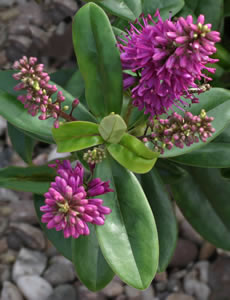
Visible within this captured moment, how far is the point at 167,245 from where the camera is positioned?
113 cm

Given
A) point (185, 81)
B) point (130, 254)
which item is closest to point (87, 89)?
point (185, 81)

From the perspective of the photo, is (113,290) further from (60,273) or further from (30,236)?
(30,236)

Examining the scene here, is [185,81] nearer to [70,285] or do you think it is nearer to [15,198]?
[70,285]

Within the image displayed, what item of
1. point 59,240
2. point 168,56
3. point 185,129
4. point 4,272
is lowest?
point 4,272

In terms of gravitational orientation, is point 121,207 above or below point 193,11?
below

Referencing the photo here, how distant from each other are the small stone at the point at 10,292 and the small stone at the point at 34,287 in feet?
0.06

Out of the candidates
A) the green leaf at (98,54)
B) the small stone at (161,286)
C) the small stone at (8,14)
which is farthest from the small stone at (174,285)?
the small stone at (8,14)

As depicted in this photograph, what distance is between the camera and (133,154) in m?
0.85

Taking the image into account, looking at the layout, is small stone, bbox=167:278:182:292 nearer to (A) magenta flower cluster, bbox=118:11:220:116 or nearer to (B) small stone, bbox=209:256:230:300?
(B) small stone, bbox=209:256:230:300

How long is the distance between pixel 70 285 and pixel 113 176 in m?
0.89

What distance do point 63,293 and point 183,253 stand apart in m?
0.51

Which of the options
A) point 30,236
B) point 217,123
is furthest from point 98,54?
point 30,236

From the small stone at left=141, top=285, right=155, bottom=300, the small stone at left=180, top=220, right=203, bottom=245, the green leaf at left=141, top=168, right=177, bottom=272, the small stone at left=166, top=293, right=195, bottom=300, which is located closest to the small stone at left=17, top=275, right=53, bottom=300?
the small stone at left=141, top=285, right=155, bottom=300

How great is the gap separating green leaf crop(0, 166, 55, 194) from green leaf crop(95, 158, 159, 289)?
269 mm
